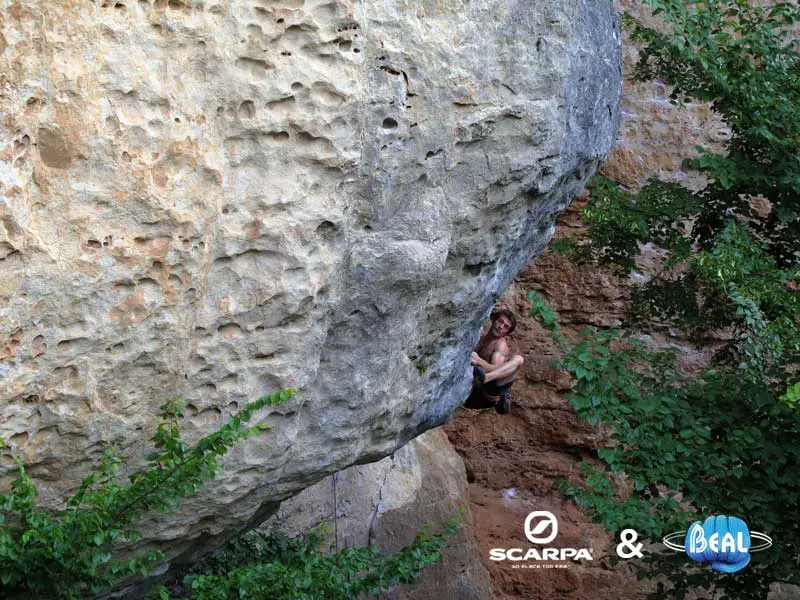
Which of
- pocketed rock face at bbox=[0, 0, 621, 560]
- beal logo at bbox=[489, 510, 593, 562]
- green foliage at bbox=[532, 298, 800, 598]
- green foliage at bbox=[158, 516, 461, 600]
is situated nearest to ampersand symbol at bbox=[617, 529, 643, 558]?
green foliage at bbox=[532, 298, 800, 598]

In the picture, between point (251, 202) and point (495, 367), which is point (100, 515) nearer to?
point (251, 202)

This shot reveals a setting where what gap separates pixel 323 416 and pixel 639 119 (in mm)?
5300

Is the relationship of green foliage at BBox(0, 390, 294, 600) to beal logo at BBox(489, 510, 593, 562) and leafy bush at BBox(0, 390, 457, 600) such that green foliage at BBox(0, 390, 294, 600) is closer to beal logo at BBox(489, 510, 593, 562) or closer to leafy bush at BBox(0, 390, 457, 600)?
leafy bush at BBox(0, 390, 457, 600)

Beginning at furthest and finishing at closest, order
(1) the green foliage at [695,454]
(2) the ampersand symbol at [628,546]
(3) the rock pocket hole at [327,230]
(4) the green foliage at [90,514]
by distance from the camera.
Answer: (2) the ampersand symbol at [628,546] → (1) the green foliage at [695,454] → (3) the rock pocket hole at [327,230] → (4) the green foliage at [90,514]

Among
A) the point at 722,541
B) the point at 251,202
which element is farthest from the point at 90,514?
the point at 722,541

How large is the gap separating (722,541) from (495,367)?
1758 millimetres

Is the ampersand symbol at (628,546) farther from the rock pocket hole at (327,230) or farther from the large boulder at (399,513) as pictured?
the rock pocket hole at (327,230)

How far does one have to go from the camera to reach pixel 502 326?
6863mm

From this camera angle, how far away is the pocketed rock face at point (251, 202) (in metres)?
3.43

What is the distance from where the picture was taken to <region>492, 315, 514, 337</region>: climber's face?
6.82 m

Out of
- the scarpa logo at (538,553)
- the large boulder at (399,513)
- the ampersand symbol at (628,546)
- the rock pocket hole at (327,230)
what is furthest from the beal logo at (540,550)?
the rock pocket hole at (327,230)

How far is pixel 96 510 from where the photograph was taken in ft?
11.5

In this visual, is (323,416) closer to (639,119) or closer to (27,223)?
(27,223)

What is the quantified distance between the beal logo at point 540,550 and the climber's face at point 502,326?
207cm
